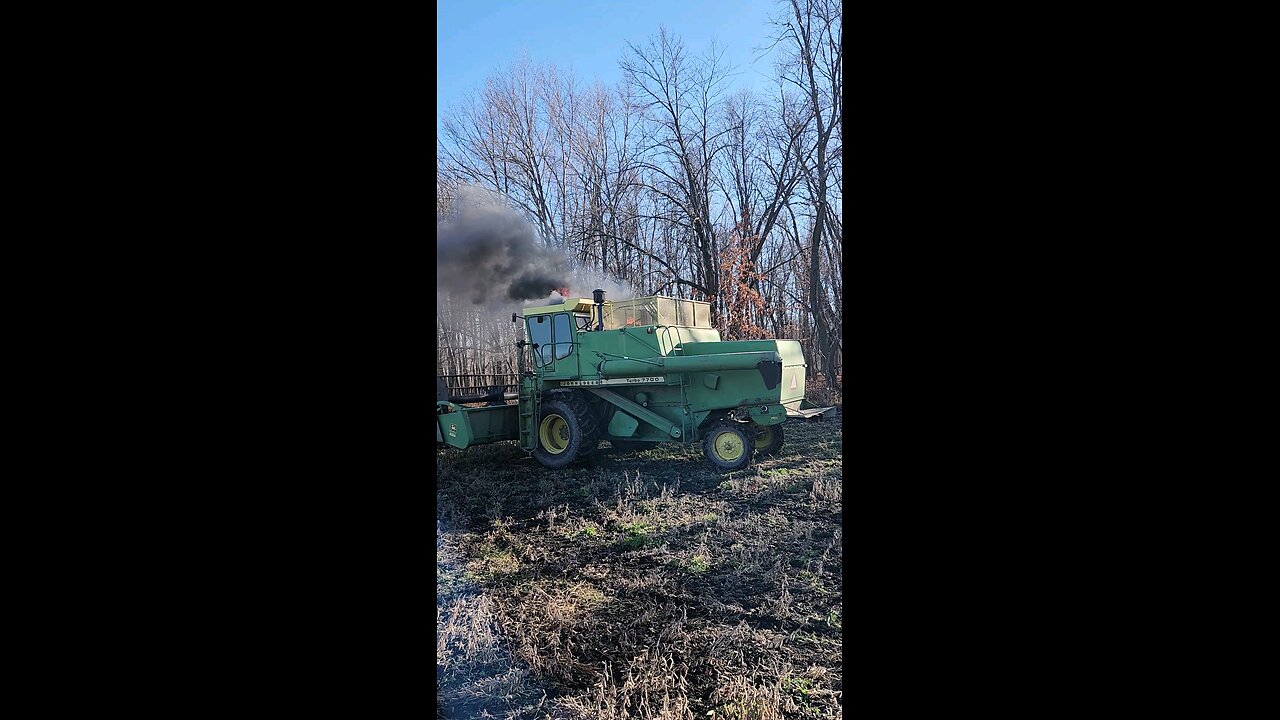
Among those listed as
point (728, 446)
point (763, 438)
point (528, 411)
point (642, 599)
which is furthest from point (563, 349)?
point (642, 599)

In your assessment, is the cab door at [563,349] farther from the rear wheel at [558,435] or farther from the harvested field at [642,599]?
the harvested field at [642,599]

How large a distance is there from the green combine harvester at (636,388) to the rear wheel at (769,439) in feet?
0.04

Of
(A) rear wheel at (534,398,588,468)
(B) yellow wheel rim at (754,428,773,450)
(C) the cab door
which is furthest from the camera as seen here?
(C) the cab door

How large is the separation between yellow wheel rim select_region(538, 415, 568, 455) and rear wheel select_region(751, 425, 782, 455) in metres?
2.04

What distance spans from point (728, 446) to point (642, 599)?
3.16 m

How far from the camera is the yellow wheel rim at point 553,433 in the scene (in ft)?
21.9

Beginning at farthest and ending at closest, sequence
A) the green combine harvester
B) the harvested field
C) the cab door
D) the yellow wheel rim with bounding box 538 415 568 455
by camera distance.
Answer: the yellow wheel rim with bounding box 538 415 568 455
the cab door
the green combine harvester
the harvested field

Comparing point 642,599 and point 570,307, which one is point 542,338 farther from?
point 642,599

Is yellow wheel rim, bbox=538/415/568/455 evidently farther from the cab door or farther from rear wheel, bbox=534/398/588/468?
the cab door

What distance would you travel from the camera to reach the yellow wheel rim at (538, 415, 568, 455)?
668 cm

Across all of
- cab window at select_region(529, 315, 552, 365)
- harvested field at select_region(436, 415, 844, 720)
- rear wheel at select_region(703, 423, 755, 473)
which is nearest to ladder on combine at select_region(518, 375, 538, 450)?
cab window at select_region(529, 315, 552, 365)
